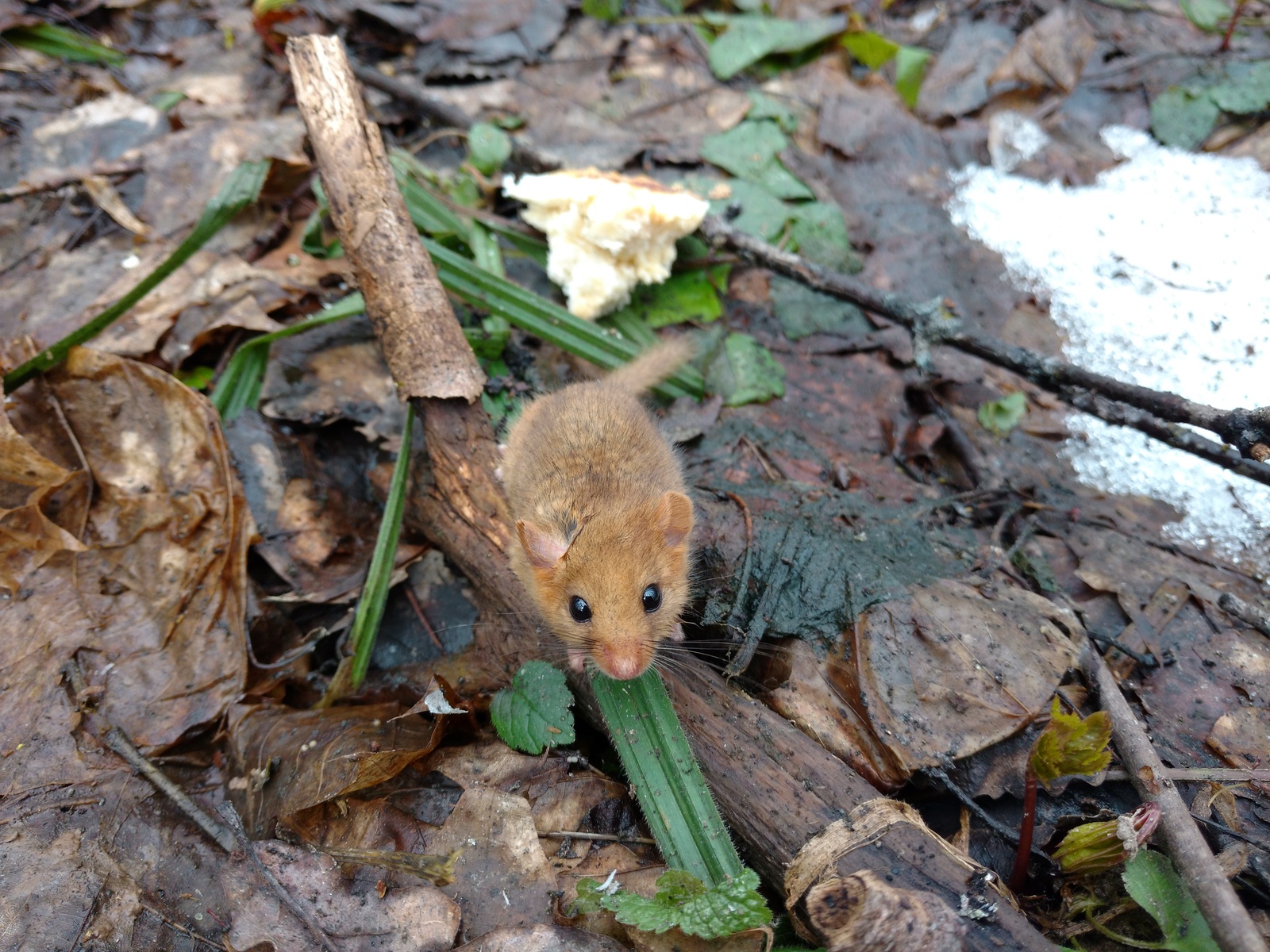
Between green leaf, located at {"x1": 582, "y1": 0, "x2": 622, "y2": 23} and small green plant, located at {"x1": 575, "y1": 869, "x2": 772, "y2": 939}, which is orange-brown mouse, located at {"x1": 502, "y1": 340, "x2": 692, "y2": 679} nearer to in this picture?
small green plant, located at {"x1": 575, "y1": 869, "x2": 772, "y2": 939}

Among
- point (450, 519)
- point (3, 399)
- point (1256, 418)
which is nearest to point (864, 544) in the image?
point (1256, 418)

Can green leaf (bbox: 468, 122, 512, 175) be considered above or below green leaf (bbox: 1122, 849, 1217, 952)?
above

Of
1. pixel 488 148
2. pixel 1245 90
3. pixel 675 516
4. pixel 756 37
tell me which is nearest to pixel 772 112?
pixel 756 37

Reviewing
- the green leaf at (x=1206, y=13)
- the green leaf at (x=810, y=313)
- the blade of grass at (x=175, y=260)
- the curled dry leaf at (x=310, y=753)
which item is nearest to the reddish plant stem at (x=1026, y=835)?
the curled dry leaf at (x=310, y=753)

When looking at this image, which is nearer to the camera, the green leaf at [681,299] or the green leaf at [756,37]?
the green leaf at [681,299]

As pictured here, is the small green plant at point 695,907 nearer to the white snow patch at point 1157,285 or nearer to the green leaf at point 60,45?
the white snow patch at point 1157,285

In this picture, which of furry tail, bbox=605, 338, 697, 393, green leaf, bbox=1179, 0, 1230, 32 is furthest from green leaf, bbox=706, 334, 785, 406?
green leaf, bbox=1179, 0, 1230, 32

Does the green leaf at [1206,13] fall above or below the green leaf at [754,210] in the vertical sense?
above
